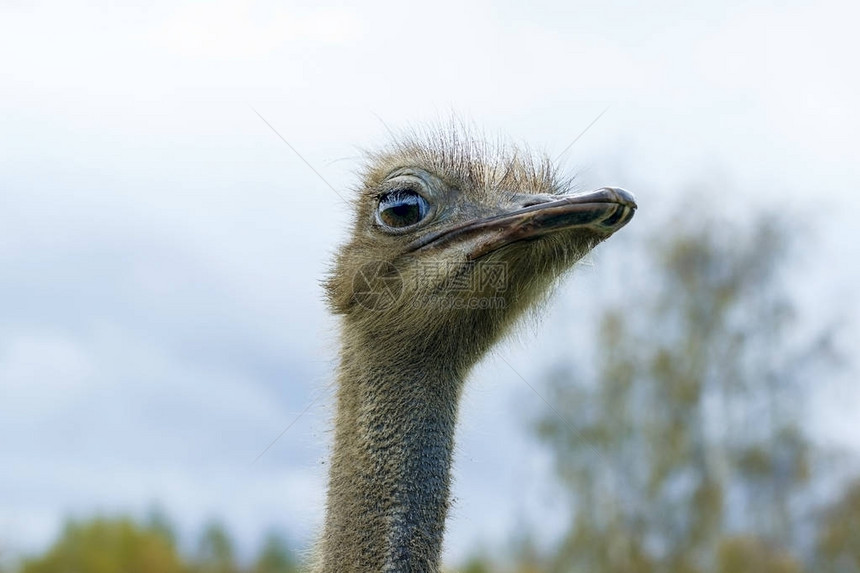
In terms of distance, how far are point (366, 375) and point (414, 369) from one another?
17 centimetres

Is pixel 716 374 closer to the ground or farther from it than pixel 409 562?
farther from it

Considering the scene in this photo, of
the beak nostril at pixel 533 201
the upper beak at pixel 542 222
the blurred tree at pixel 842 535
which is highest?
the blurred tree at pixel 842 535

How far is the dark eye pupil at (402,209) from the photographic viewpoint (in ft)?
12.8

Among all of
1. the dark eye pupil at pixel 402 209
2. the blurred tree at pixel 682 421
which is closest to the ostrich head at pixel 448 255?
the dark eye pupil at pixel 402 209

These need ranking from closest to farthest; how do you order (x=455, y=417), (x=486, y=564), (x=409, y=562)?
(x=409, y=562) → (x=455, y=417) → (x=486, y=564)

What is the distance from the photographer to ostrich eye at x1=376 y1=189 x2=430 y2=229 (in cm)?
391

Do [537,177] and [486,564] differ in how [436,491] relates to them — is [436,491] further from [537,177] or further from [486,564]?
[486,564]

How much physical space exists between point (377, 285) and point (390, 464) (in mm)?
739

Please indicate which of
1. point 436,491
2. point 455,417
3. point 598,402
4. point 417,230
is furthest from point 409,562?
point 598,402

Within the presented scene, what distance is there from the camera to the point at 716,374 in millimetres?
19125

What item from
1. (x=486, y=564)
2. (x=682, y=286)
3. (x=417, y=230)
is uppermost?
(x=682, y=286)

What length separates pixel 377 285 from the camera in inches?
157

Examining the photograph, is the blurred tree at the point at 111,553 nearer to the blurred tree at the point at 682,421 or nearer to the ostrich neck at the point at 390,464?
the blurred tree at the point at 682,421

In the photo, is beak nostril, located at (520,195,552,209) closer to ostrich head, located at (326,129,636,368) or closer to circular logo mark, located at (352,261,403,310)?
ostrich head, located at (326,129,636,368)
